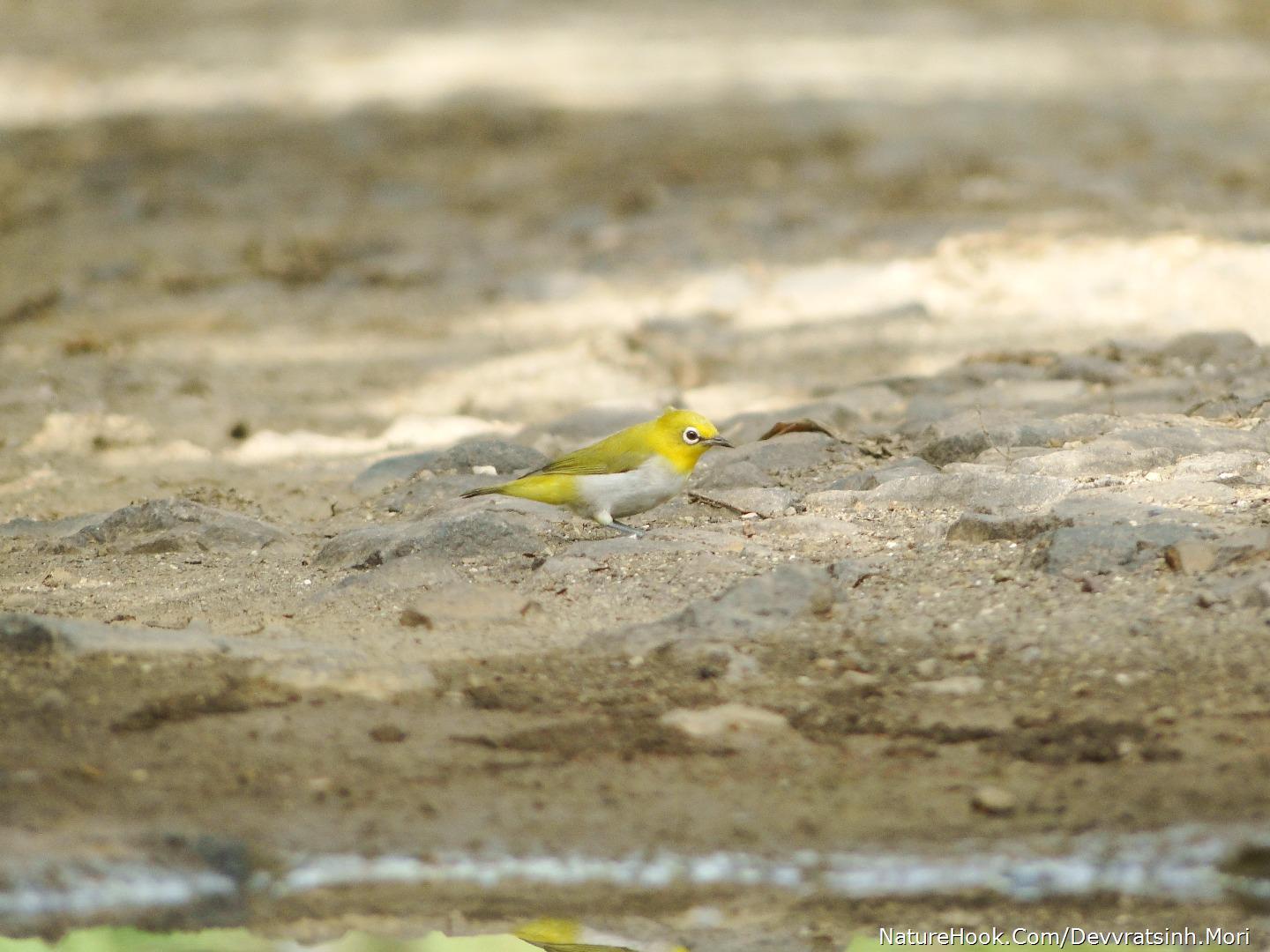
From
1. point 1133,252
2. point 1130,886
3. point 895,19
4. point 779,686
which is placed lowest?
point 1130,886

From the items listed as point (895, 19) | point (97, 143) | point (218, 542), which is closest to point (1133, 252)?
point (218, 542)

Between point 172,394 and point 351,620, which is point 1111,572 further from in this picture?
point 172,394

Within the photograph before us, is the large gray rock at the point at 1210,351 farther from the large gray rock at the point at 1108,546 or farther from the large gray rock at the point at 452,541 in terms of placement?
the large gray rock at the point at 452,541

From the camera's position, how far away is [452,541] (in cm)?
380

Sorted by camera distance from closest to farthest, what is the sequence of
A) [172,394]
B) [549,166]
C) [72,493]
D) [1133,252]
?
[72,493] < [172,394] < [1133,252] < [549,166]

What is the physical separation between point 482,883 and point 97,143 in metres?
9.47

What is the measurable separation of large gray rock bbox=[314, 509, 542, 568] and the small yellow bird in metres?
0.17

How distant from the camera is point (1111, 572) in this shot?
336 cm

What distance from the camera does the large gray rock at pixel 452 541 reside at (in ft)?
12.5

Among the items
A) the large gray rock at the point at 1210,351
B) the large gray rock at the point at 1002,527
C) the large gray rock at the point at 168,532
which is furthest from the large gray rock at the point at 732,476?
the large gray rock at the point at 1210,351

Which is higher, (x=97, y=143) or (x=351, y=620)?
(x=97, y=143)

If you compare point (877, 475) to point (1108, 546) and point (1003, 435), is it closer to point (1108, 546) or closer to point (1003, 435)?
point (1003, 435)

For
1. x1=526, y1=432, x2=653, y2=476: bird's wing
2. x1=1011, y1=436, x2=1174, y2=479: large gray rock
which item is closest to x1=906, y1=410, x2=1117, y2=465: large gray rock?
x1=1011, y1=436, x2=1174, y2=479: large gray rock

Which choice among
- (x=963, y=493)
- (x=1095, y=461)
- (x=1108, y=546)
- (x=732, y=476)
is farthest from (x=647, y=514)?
(x=1108, y=546)
